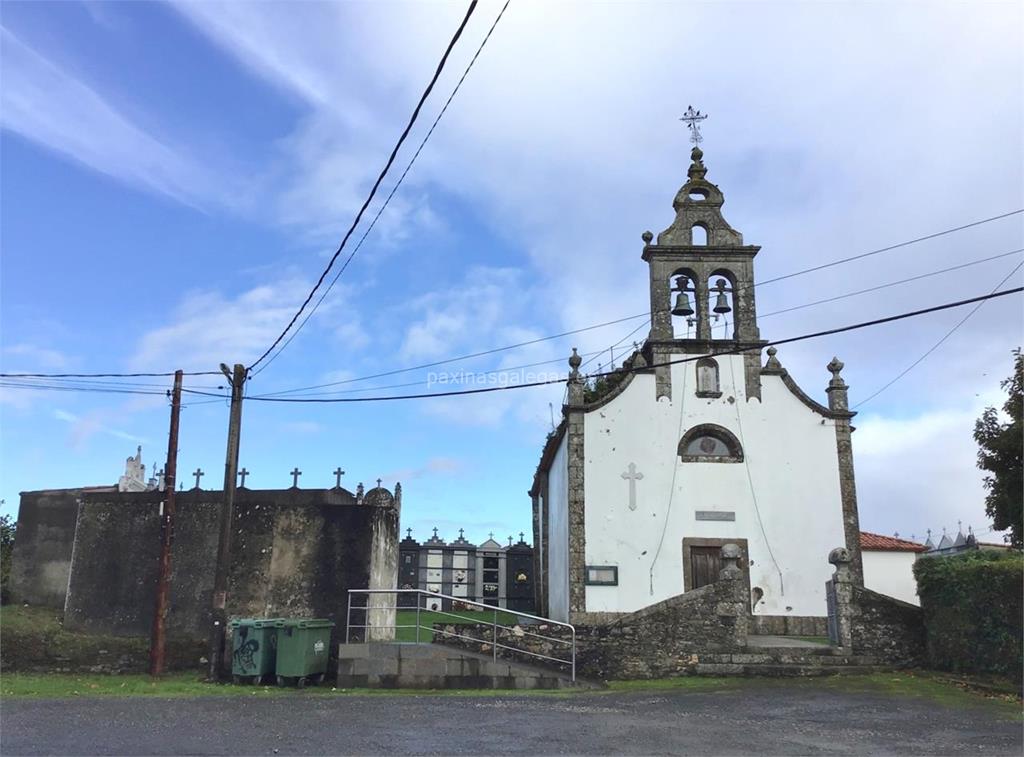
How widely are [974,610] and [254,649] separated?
1115 centimetres

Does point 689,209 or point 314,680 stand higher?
point 689,209

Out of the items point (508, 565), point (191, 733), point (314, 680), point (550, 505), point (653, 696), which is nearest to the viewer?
point (191, 733)

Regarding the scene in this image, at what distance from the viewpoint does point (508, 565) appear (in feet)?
91.1

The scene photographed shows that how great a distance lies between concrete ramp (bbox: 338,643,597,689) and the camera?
1299 cm

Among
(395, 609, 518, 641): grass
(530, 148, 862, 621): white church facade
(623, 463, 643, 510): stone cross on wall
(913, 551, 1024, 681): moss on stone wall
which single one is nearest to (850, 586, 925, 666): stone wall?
(913, 551, 1024, 681): moss on stone wall

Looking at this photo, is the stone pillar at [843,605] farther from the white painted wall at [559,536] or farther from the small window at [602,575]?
the white painted wall at [559,536]

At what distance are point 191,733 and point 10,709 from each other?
348 cm

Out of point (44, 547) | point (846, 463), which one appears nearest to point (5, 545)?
point (44, 547)

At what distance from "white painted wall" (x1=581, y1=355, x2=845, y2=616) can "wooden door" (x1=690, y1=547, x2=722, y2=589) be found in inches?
13.6

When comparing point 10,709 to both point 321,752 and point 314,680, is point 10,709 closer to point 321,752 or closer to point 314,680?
point 314,680

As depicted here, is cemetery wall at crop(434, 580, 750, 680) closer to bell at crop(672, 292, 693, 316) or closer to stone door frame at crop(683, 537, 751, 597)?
stone door frame at crop(683, 537, 751, 597)

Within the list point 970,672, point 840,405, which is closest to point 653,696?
point 970,672

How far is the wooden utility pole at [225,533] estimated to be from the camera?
13.9 metres

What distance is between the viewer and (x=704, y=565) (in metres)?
18.9
